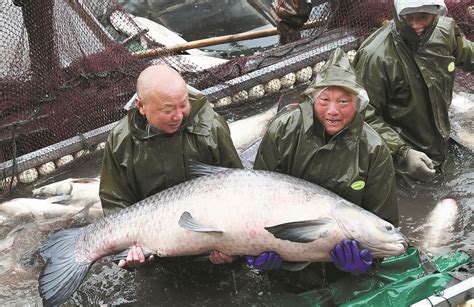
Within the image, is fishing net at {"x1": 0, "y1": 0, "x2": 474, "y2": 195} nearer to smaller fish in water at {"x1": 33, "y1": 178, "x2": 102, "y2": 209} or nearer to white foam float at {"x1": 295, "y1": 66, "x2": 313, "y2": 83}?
white foam float at {"x1": 295, "y1": 66, "x2": 313, "y2": 83}

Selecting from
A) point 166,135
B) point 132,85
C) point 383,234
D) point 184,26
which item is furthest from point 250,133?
point 184,26

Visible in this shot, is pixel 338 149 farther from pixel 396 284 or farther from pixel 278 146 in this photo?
pixel 396 284

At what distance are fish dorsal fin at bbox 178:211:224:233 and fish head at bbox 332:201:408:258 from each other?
0.77 m

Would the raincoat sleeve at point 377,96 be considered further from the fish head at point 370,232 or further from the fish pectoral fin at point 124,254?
the fish pectoral fin at point 124,254

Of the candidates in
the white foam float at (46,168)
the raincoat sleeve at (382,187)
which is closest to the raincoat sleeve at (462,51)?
the raincoat sleeve at (382,187)

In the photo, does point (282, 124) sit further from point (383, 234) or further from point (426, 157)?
point (426, 157)

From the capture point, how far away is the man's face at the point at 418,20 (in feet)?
17.0

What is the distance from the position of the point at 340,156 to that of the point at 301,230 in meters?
0.63

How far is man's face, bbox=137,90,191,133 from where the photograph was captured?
12.9ft

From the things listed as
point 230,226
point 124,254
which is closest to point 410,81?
point 230,226

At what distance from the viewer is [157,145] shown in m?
4.27

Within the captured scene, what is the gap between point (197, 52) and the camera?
8.97 meters

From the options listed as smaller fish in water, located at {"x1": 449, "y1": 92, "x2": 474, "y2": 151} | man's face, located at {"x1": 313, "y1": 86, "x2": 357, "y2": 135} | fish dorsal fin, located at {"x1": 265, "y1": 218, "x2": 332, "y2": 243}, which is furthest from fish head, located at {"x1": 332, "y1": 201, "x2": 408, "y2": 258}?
smaller fish in water, located at {"x1": 449, "y1": 92, "x2": 474, "y2": 151}

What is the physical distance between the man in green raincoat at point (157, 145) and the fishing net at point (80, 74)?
2.04 meters
